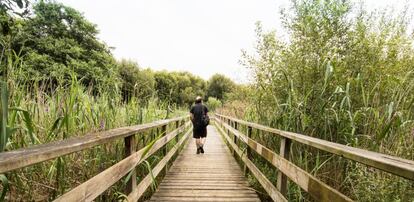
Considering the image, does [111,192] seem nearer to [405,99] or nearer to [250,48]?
[405,99]

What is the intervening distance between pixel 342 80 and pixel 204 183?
2.37 meters

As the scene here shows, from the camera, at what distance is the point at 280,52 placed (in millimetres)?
3730

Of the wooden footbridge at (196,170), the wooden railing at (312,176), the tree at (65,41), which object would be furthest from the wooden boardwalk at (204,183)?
the tree at (65,41)

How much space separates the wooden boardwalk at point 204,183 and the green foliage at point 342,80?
3.27ft

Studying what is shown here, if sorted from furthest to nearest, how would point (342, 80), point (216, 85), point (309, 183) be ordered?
point (216, 85) → point (342, 80) → point (309, 183)

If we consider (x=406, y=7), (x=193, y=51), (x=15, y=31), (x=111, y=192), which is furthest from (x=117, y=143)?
(x=193, y=51)

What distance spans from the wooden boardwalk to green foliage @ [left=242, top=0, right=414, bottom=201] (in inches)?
39.3

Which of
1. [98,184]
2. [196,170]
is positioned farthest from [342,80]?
[196,170]

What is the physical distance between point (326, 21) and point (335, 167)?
177 cm

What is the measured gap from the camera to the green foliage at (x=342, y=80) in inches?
94.8

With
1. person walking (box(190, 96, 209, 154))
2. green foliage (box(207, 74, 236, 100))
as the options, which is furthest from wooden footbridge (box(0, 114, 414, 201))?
green foliage (box(207, 74, 236, 100))

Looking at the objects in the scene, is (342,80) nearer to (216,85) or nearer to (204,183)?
(204,183)

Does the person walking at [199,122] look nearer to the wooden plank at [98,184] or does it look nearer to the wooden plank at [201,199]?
the wooden plank at [201,199]

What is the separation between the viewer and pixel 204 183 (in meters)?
3.94
